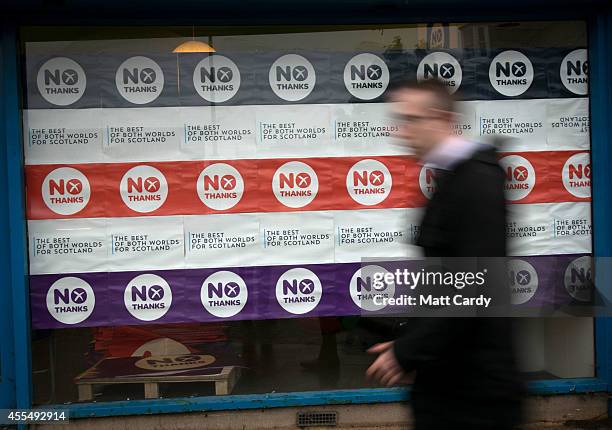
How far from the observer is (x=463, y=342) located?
2562mm

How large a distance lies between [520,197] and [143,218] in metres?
3.09

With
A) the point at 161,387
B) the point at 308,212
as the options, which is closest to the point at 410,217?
the point at 308,212

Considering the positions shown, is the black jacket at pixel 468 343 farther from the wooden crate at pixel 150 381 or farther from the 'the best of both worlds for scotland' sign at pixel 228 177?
the wooden crate at pixel 150 381

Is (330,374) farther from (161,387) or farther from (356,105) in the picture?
(356,105)

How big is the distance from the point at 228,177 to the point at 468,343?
3.38 metres

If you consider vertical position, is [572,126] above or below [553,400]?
above

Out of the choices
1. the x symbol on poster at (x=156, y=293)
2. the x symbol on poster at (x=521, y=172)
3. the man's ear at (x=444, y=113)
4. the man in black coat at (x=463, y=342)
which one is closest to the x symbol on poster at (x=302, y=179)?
the x symbol on poster at (x=156, y=293)

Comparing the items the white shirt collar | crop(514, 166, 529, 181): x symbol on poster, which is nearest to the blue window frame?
crop(514, 166, 529, 181): x symbol on poster

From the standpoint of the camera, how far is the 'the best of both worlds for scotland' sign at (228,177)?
554 centimetres

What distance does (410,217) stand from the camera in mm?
5703

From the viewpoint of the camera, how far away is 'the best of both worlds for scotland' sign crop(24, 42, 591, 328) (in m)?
5.54

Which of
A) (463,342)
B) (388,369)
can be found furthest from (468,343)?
(388,369)

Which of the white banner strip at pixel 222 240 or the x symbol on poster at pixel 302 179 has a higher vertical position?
the x symbol on poster at pixel 302 179

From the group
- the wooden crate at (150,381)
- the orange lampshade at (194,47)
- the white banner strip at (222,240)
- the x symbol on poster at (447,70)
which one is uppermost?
the orange lampshade at (194,47)
